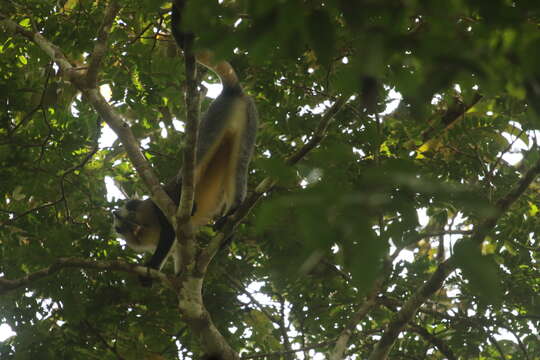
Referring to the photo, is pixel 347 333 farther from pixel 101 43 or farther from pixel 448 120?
pixel 101 43

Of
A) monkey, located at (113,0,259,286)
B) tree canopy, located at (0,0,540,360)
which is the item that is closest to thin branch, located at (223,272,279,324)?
tree canopy, located at (0,0,540,360)

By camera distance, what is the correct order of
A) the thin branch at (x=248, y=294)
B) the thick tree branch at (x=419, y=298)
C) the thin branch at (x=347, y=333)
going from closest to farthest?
the thick tree branch at (x=419, y=298) → the thin branch at (x=347, y=333) → the thin branch at (x=248, y=294)

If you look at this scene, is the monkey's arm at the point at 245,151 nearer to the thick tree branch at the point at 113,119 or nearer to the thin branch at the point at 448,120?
the thick tree branch at the point at 113,119

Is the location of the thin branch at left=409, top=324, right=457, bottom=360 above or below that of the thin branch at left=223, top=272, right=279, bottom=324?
below

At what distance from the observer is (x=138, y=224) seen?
5621mm

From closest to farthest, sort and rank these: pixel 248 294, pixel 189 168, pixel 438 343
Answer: pixel 189 168 < pixel 438 343 < pixel 248 294

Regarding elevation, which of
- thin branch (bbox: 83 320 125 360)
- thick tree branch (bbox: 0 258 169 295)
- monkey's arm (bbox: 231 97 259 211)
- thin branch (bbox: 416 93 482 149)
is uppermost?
monkey's arm (bbox: 231 97 259 211)

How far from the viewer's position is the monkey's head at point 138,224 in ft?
18.3

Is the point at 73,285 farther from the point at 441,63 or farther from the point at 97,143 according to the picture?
the point at 441,63

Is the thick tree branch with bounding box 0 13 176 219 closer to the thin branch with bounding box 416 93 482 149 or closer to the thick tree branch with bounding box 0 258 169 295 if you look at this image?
the thick tree branch with bounding box 0 258 169 295

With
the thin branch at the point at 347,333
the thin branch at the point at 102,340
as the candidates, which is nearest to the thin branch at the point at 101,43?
the thin branch at the point at 102,340

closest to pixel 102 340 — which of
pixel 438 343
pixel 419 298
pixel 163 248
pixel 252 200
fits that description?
pixel 163 248

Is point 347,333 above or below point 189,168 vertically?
below

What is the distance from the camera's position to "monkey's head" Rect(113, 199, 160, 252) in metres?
5.57
